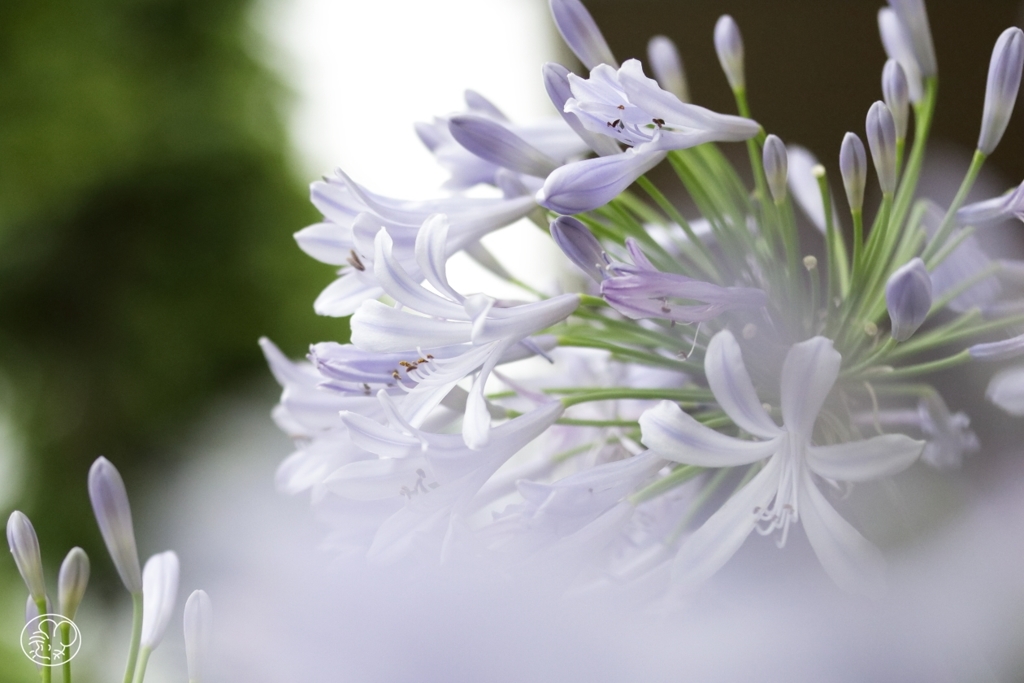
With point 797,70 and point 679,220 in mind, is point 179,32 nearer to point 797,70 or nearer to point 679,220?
point 797,70

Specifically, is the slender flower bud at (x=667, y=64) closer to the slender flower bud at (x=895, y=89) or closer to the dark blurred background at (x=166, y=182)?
the slender flower bud at (x=895, y=89)

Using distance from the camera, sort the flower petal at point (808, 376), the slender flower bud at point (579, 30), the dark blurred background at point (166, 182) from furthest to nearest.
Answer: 1. the dark blurred background at point (166, 182)
2. the slender flower bud at point (579, 30)
3. the flower petal at point (808, 376)

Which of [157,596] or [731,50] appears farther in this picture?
[731,50]

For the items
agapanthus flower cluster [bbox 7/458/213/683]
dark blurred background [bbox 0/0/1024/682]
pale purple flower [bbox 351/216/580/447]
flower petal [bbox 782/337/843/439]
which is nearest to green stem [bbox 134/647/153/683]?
agapanthus flower cluster [bbox 7/458/213/683]

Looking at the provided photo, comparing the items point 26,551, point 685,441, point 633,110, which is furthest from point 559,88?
point 26,551

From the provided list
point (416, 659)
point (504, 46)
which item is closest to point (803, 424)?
point (416, 659)

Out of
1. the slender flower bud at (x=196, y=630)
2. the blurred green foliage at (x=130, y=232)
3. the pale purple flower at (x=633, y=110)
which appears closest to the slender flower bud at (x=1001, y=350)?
the pale purple flower at (x=633, y=110)

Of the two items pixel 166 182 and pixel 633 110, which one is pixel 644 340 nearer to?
pixel 633 110
